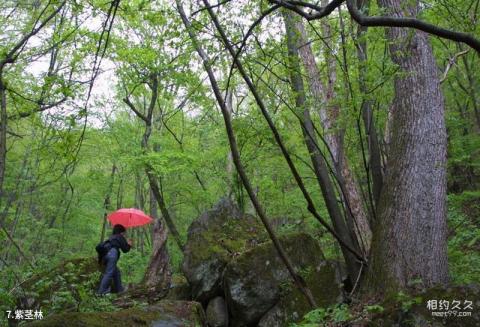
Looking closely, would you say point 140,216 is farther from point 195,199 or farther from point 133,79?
point 133,79

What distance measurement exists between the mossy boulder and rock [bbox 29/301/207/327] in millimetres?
1613

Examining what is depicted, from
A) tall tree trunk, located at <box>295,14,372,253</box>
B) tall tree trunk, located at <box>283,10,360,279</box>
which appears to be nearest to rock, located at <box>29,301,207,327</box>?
tall tree trunk, located at <box>283,10,360,279</box>

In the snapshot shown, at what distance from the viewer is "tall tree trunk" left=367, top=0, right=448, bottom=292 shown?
4.66 m

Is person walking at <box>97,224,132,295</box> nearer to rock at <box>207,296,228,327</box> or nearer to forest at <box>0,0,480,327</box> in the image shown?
forest at <box>0,0,480,327</box>

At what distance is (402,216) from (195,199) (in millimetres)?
7767

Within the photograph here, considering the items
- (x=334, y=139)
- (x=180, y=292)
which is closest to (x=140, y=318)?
(x=180, y=292)

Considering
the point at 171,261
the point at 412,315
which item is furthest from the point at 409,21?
the point at 171,261

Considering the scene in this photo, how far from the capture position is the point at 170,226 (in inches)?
434

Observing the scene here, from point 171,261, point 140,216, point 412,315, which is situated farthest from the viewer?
point 171,261

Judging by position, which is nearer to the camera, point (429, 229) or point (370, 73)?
point (429, 229)

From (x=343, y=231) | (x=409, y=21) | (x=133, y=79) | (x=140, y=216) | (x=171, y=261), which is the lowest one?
(x=171, y=261)

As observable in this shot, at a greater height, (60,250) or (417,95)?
(417,95)

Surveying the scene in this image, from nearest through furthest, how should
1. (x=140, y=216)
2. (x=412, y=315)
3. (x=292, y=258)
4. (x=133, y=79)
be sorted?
(x=412, y=315) < (x=292, y=258) < (x=140, y=216) < (x=133, y=79)

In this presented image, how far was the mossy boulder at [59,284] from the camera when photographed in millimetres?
5535
